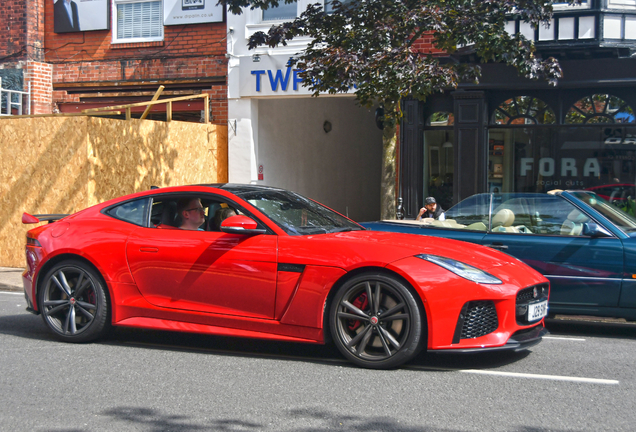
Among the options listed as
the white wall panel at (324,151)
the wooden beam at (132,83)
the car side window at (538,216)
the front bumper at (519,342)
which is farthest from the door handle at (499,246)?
the wooden beam at (132,83)

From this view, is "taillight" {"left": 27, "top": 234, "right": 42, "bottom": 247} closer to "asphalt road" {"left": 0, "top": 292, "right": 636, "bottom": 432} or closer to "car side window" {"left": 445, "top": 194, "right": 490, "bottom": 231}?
"asphalt road" {"left": 0, "top": 292, "right": 636, "bottom": 432}

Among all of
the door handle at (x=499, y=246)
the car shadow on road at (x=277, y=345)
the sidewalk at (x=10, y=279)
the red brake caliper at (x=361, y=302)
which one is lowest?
the sidewalk at (x=10, y=279)

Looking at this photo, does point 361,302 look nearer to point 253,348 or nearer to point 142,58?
point 253,348

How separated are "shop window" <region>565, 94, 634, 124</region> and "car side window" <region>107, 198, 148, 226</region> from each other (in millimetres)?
9493

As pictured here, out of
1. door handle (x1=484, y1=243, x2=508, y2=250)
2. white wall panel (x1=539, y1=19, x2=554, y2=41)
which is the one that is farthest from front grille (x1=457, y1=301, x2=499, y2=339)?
white wall panel (x1=539, y1=19, x2=554, y2=41)

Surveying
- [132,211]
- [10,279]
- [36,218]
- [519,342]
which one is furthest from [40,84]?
[519,342]

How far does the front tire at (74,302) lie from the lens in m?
5.81

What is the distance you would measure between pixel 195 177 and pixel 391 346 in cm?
953

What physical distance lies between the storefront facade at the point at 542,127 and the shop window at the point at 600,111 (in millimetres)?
17

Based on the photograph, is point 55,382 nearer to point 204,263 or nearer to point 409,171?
point 204,263

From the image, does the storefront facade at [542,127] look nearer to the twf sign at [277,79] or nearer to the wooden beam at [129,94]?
the twf sign at [277,79]

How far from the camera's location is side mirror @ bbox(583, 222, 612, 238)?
253 inches

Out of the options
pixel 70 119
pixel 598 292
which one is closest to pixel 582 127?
pixel 598 292

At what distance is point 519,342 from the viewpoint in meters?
4.91
